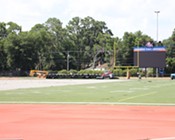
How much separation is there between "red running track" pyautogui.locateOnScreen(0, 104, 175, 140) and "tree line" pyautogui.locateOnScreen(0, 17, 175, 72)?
85166 mm

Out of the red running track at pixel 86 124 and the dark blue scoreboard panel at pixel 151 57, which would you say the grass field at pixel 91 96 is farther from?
the dark blue scoreboard panel at pixel 151 57

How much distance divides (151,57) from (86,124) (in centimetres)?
6817

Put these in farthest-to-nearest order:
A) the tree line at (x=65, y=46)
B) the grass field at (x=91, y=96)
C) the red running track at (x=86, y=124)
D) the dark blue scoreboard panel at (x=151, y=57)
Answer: the tree line at (x=65, y=46) → the dark blue scoreboard panel at (x=151, y=57) → the grass field at (x=91, y=96) → the red running track at (x=86, y=124)

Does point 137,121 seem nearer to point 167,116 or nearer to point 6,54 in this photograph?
point 167,116

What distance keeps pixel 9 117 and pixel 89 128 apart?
4.31 metres

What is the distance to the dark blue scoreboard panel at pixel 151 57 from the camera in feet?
264

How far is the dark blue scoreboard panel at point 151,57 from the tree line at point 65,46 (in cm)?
2066

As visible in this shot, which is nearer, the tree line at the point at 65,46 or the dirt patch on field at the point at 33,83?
the dirt patch on field at the point at 33,83

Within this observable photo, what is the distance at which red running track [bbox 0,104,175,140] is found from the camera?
11.6 m

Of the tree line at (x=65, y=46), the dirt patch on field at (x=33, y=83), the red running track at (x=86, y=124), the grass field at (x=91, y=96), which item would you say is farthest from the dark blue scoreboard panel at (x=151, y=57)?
the red running track at (x=86, y=124)

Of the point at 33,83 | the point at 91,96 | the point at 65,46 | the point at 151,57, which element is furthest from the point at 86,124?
the point at 65,46

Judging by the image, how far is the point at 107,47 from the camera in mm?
130375

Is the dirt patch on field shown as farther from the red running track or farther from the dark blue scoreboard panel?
the red running track

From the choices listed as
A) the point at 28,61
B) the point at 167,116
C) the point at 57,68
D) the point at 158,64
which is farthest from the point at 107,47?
the point at 167,116
